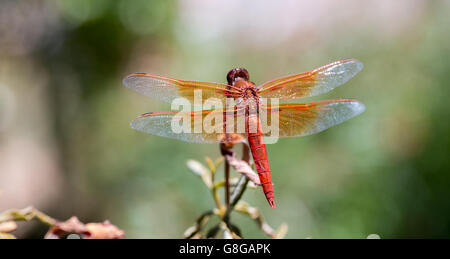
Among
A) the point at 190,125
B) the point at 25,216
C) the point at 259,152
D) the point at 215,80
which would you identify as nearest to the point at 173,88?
the point at 190,125

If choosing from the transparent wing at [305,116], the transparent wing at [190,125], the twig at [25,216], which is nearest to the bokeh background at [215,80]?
the transparent wing at [305,116]

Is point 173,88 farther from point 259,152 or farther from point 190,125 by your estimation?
point 259,152

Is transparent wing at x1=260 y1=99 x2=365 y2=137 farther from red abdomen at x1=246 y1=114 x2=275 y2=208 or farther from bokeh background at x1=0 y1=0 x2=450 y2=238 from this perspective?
bokeh background at x1=0 y1=0 x2=450 y2=238

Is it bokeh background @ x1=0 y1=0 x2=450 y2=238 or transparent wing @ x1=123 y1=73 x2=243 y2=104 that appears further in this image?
bokeh background @ x1=0 y1=0 x2=450 y2=238

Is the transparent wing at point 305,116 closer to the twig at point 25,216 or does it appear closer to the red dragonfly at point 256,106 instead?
the red dragonfly at point 256,106

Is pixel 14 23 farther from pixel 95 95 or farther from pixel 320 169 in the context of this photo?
pixel 320 169

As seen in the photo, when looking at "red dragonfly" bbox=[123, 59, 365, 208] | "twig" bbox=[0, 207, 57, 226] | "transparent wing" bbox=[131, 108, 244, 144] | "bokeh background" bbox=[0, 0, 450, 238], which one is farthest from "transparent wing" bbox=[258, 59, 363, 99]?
"bokeh background" bbox=[0, 0, 450, 238]
